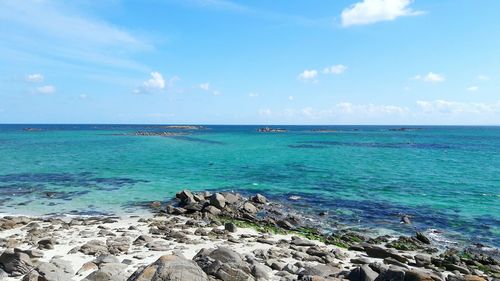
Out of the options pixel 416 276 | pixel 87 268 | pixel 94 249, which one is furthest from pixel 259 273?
pixel 94 249

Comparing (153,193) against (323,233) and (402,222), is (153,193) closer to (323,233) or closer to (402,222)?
(323,233)

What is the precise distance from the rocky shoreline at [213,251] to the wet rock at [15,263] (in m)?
0.04

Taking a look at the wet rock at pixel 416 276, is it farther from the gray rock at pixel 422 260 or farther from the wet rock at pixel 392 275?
the gray rock at pixel 422 260

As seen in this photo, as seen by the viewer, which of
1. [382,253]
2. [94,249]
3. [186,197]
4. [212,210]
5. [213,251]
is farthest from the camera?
[186,197]

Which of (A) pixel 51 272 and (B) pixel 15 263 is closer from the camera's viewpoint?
(A) pixel 51 272

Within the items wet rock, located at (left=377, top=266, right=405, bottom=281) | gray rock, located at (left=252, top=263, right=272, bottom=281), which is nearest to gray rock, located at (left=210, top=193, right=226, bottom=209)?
gray rock, located at (left=252, top=263, right=272, bottom=281)

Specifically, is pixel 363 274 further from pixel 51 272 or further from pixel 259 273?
pixel 51 272

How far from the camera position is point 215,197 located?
30078mm

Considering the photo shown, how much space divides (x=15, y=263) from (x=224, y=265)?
8.76m

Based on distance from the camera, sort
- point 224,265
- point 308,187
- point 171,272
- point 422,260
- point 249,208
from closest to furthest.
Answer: point 171,272 < point 224,265 < point 422,260 < point 249,208 < point 308,187

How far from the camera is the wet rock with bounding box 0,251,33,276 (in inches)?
578

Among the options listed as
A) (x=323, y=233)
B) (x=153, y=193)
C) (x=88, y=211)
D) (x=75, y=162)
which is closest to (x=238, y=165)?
(x=153, y=193)

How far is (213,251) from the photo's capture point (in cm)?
1533

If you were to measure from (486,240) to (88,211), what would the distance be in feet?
92.7
